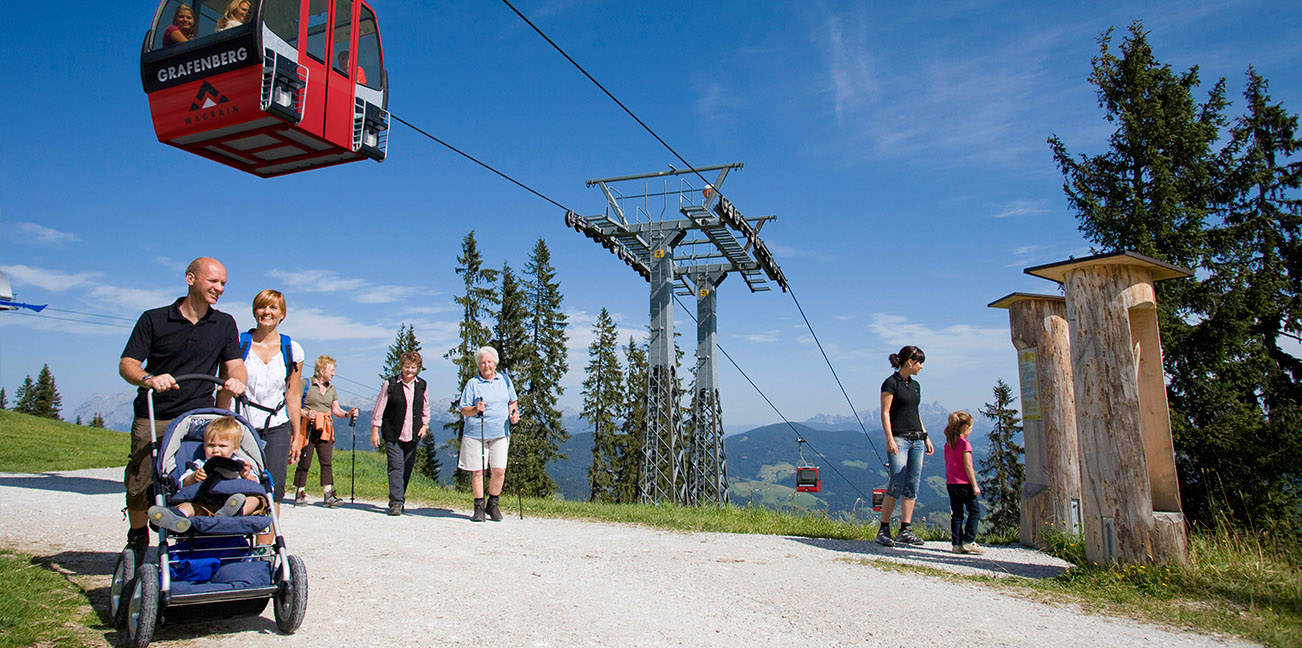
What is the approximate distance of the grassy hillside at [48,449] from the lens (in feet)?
55.0

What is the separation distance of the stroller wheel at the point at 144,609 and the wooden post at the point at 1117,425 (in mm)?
6412

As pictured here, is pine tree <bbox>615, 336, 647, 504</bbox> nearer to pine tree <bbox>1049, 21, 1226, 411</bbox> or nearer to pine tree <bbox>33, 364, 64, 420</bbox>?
pine tree <bbox>1049, 21, 1226, 411</bbox>

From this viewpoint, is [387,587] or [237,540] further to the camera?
[387,587]

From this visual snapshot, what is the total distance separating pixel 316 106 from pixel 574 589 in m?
6.80

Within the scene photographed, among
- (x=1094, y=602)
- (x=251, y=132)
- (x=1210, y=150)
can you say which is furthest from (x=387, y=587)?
(x=1210, y=150)

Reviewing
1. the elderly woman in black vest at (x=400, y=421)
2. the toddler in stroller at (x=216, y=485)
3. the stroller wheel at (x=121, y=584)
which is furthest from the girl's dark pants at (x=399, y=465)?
the stroller wheel at (x=121, y=584)

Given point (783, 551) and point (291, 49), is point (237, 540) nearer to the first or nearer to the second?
point (783, 551)

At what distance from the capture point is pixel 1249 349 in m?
22.5

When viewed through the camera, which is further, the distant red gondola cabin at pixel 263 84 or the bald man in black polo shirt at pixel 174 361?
the distant red gondola cabin at pixel 263 84

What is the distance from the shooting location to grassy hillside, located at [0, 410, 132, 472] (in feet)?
55.0

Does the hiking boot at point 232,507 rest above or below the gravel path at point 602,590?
above

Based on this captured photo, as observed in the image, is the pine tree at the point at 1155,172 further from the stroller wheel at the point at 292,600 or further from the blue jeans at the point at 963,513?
the stroller wheel at the point at 292,600

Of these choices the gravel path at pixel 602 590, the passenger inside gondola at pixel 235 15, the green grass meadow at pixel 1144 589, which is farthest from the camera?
the passenger inside gondola at pixel 235 15

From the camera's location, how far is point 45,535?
7.13m
